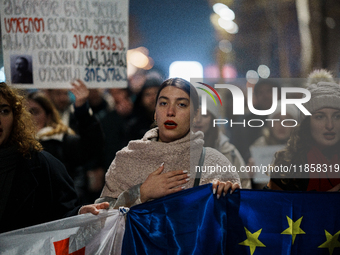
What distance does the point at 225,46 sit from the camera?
220cm

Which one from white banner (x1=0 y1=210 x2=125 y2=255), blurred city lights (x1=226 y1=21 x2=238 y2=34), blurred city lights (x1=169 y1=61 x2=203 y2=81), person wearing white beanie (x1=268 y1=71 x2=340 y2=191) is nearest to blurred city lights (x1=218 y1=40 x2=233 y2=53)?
blurred city lights (x1=226 y1=21 x2=238 y2=34)

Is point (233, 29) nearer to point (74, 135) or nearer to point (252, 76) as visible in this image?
point (252, 76)

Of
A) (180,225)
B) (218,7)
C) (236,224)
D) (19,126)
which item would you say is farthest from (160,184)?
(218,7)

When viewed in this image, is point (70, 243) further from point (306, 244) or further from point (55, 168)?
point (306, 244)

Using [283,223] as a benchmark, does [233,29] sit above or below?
above

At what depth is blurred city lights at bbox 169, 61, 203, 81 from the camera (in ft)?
7.25

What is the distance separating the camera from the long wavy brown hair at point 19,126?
194 centimetres

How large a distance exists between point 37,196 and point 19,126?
454 mm

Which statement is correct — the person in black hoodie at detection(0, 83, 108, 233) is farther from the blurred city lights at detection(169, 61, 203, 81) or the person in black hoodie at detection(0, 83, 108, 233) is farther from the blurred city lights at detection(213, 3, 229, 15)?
the blurred city lights at detection(213, 3, 229, 15)

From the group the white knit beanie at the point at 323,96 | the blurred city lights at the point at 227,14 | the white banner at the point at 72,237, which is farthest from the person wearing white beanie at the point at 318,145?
the white banner at the point at 72,237

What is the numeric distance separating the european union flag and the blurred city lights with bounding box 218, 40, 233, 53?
0.98m

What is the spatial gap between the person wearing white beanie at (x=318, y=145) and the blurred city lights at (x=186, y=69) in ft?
2.57

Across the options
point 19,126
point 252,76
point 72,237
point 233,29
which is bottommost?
point 72,237

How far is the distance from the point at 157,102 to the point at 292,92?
3.17ft
